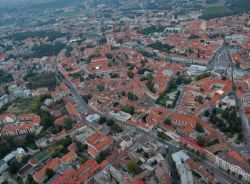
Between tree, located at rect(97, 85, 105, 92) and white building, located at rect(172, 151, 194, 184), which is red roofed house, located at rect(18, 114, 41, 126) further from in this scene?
white building, located at rect(172, 151, 194, 184)

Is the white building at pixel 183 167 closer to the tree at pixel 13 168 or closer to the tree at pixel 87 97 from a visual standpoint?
the tree at pixel 13 168

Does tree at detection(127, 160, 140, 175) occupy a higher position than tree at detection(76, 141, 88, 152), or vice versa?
tree at detection(127, 160, 140, 175)

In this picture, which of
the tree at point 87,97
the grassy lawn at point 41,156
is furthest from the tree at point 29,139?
the tree at point 87,97

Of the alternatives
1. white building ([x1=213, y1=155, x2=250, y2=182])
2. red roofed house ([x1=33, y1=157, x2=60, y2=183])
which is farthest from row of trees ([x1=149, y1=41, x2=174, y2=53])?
red roofed house ([x1=33, y1=157, x2=60, y2=183])

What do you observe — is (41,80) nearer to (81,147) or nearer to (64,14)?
(81,147)

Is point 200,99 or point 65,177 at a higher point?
point 200,99

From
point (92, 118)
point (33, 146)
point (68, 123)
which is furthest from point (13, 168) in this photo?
point (92, 118)

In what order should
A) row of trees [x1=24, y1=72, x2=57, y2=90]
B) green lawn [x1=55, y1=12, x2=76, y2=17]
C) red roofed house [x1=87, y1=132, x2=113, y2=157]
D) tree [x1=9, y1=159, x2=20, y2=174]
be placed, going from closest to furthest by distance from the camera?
tree [x1=9, y1=159, x2=20, y2=174] → red roofed house [x1=87, y1=132, x2=113, y2=157] → row of trees [x1=24, y1=72, x2=57, y2=90] → green lawn [x1=55, y1=12, x2=76, y2=17]
